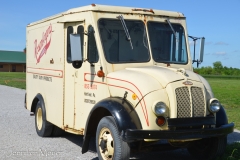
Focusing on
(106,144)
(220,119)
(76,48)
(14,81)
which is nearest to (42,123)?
(76,48)

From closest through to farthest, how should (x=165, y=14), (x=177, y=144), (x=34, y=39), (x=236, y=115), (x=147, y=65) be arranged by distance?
(x=177, y=144) < (x=147, y=65) < (x=165, y=14) < (x=34, y=39) < (x=236, y=115)

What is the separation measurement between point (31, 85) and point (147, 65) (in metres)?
4.41

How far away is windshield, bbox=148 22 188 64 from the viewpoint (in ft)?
24.5

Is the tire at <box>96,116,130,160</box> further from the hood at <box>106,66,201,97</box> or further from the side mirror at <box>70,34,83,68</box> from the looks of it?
the side mirror at <box>70,34,83,68</box>

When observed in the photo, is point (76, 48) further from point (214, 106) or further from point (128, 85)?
A: point (214, 106)

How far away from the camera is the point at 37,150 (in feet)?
27.1

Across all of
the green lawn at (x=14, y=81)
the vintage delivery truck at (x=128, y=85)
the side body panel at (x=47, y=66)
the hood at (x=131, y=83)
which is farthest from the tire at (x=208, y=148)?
the green lawn at (x=14, y=81)

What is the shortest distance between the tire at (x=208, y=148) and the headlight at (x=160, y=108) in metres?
1.31

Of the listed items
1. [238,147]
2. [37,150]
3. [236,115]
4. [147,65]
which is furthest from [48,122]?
[236,115]

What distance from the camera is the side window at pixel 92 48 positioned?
23.6ft

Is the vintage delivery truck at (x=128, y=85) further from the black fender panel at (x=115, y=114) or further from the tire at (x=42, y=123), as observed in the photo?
the tire at (x=42, y=123)

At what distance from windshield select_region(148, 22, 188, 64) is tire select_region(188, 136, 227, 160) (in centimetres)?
152

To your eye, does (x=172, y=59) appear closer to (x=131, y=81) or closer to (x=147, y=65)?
(x=147, y=65)

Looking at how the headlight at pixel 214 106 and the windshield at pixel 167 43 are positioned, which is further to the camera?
the windshield at pixel 167 43
